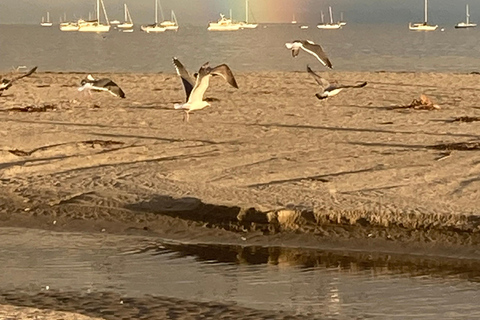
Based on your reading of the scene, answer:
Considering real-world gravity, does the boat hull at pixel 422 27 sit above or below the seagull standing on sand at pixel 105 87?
above

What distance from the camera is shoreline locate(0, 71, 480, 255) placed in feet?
38.8

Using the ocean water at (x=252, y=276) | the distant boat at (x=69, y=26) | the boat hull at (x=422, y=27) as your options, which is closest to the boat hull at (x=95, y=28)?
the distant boat at (x=69, y=26)

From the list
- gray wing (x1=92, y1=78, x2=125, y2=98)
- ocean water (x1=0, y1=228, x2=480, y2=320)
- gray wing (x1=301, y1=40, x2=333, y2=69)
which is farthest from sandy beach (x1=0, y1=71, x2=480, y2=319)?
gray wing (x1=301, y1=40, x2=333, y2=69)

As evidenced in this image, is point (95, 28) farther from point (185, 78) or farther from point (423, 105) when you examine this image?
point (185, 78)

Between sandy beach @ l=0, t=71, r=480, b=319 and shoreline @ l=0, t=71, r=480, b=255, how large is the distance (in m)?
0.02

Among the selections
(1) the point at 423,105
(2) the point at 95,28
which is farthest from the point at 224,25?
(1) the point at 423,105

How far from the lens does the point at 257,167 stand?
14.5 m

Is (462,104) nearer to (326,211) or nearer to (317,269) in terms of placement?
(326,211)

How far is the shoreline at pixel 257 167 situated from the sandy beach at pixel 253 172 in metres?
0.02

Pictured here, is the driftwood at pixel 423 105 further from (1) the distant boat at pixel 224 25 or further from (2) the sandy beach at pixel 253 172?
(1) the distant boat at pixel 224 25

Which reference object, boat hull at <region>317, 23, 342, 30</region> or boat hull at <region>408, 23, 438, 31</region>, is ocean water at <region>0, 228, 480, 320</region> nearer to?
boat hull at <region>408, 23, 438, 31</region>

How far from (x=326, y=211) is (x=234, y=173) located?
8.30 feet

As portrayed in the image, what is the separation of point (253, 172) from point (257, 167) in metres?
0.40

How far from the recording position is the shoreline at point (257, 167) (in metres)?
11.8
